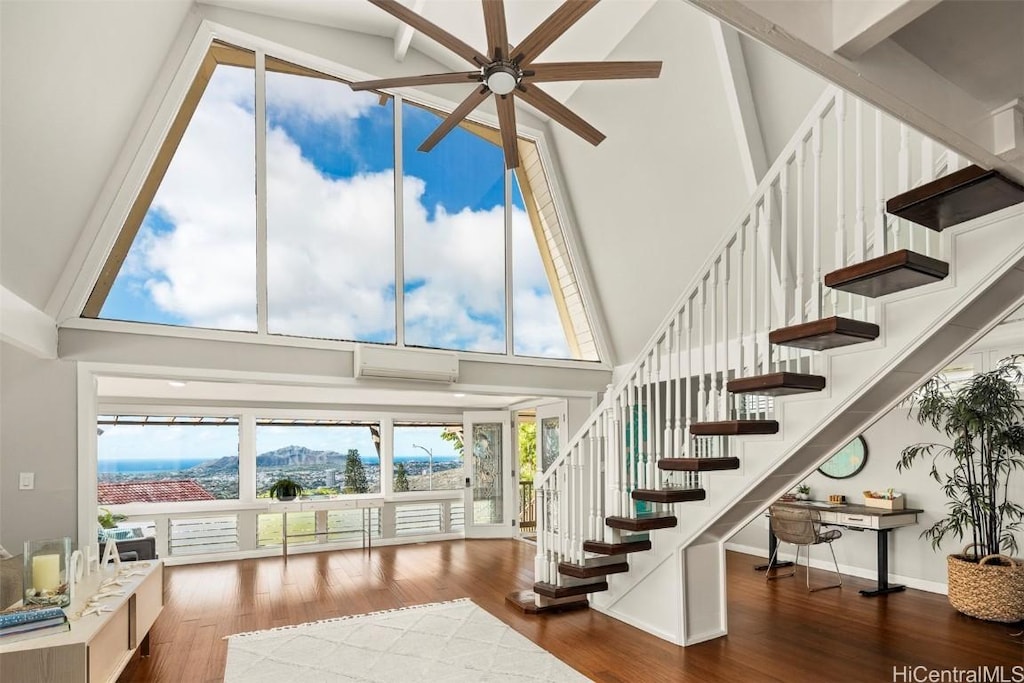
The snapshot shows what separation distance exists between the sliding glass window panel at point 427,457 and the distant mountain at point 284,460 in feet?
2.86

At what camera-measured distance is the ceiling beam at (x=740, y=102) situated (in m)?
4.56

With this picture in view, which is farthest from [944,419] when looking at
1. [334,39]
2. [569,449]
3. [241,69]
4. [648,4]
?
[241,69]

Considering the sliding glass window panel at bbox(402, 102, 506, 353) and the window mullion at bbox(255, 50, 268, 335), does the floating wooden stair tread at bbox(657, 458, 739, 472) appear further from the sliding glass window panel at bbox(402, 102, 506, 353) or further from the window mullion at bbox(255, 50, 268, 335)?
the window mullion at bbox(255, 50, 268, 335)

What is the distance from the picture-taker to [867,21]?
1.30 meters

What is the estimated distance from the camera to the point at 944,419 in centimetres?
558

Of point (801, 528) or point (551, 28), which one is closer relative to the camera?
point (551, 28)

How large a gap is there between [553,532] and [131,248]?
4163mm

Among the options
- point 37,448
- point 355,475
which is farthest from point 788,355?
point 355,475

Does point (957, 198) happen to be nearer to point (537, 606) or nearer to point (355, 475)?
point (537, 606)

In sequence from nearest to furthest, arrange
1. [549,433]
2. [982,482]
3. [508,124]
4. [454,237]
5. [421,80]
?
1. [421,80]
2. [508,124]
3. [982,482]
4. [454,237]
5. [549,433]

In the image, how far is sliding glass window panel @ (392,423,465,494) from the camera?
374 inches

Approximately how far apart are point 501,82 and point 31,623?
11.6 ft

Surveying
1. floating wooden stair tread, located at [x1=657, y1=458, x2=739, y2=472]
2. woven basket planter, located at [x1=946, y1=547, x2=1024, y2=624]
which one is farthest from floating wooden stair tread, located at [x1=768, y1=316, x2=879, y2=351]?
woven basket planter, located at [x1=946, y1=547, x2=1024, y2=624]

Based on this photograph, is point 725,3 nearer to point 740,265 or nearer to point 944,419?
point 740,265
